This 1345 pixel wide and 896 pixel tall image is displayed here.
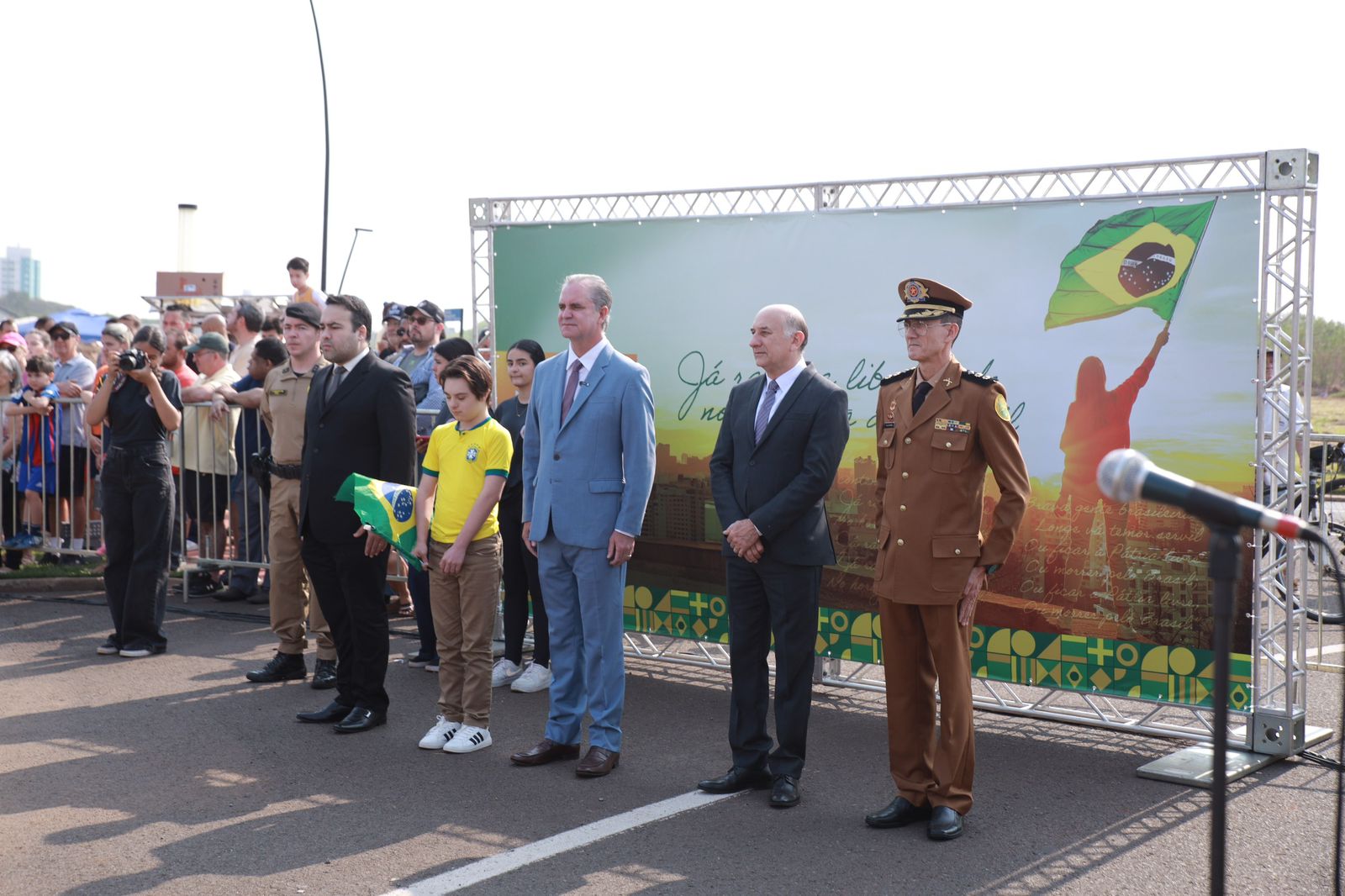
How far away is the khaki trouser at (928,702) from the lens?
519 cm

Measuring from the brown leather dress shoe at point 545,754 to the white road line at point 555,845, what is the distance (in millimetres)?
785

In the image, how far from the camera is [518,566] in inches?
320

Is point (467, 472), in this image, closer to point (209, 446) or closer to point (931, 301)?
point (931, 301)

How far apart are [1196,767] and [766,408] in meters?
2.78

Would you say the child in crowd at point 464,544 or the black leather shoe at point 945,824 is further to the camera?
the child in crowd at point 464,544

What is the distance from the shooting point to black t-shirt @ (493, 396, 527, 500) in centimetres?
776

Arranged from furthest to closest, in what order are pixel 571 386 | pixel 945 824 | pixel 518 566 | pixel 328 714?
pixel 518 566 → pixel 328 714 → pixel 571 386 → pixel 945 824

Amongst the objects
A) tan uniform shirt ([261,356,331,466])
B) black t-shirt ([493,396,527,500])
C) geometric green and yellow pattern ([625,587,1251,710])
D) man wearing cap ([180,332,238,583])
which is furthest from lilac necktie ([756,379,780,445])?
man wearing cap ([180,332,238,583])

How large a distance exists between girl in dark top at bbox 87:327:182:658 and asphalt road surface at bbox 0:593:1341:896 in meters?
0.92

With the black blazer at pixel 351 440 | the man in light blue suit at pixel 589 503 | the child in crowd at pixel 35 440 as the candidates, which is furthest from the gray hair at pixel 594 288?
the child in crowd at pixel 35 440

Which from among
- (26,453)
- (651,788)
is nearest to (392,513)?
(651,788)

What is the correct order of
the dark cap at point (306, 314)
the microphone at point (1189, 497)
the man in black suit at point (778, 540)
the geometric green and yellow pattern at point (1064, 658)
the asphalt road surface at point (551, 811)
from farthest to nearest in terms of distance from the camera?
the dark cap at point (306, 314)
the geometric green and yellow pattern at point (1064, 658)
the man in black suit at point (778, 540)
the asphalt road surface at point (551, 811)
the microphone at point (1189, 497)

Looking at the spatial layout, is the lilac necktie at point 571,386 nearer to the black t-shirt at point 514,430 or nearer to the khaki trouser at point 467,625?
the khaki trouser at point 467,625

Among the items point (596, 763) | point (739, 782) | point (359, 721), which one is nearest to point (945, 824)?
point (739, 782)
